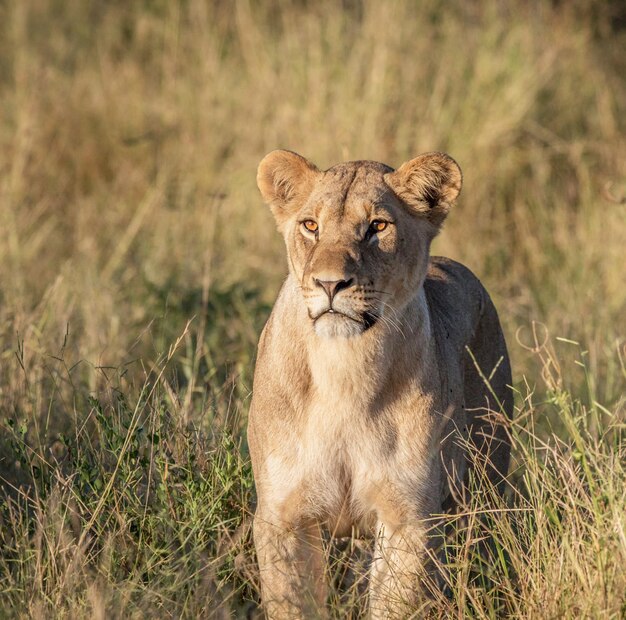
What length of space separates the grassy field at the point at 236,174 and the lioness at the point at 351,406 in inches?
18.8

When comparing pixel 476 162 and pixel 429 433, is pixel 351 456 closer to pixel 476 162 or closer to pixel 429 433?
pixel 429 433

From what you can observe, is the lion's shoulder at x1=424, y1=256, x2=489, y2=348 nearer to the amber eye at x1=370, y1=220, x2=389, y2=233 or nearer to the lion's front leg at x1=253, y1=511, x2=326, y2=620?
the amber eye at x1=370, y1=220, x2=389, y2=233

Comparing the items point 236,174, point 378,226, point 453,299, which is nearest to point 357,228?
point 378,226

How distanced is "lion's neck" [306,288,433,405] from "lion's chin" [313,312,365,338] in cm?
11

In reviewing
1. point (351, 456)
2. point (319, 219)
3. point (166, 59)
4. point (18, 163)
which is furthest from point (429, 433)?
point (166, 59)

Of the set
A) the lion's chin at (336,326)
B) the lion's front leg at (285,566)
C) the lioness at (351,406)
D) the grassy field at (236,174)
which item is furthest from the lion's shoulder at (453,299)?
the lion's front leg at (285,566)

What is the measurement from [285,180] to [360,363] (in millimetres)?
699

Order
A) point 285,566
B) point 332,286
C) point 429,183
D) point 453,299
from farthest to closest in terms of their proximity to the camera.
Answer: point 453,299
point 429,183
point 285,566
point 332,286

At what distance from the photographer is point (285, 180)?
391 centimetres

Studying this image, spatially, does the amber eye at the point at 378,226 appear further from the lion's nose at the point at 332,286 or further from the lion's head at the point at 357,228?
the lion's nose at the point at 332,286

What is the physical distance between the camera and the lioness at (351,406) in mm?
3457

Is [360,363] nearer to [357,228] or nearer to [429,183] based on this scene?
[357,228]

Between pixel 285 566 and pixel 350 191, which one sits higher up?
pixel 350 191

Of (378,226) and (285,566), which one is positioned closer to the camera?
(285,566)
